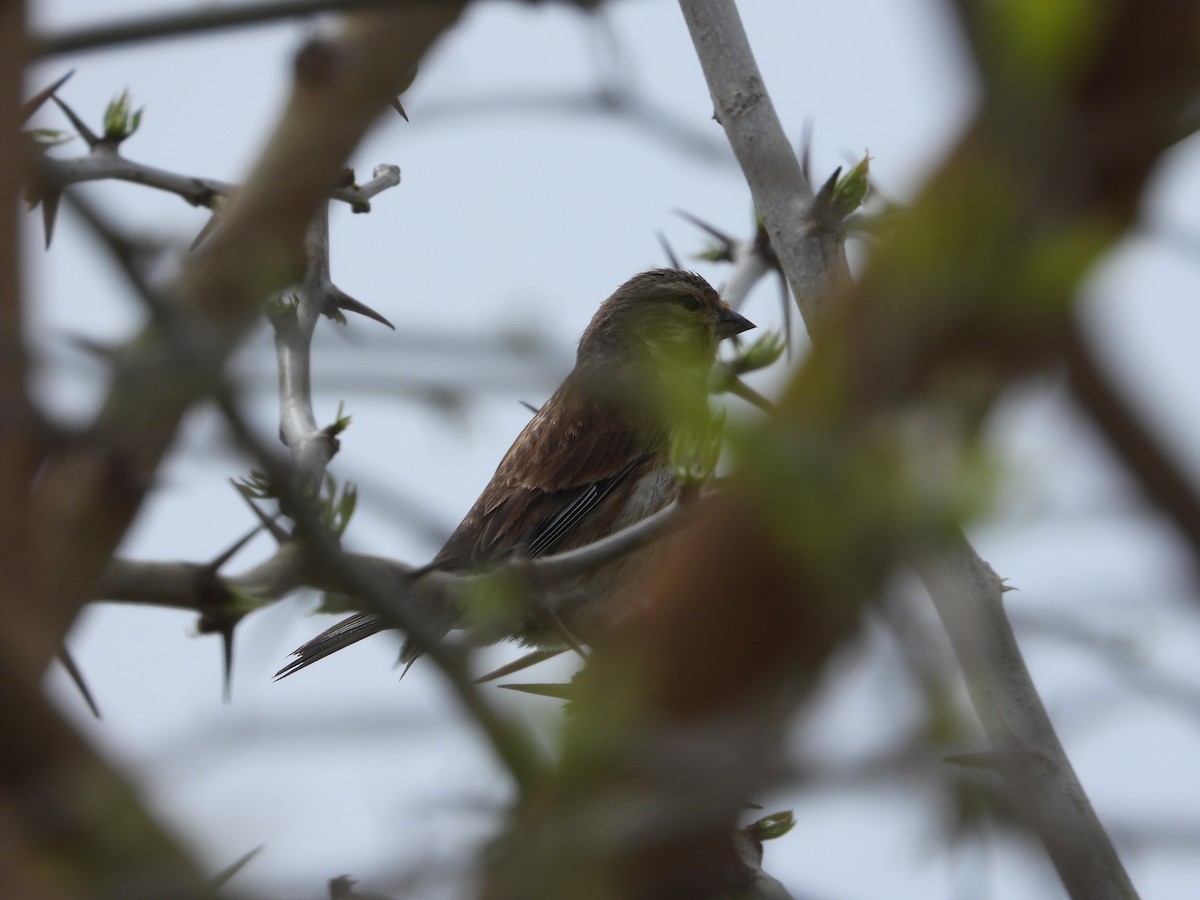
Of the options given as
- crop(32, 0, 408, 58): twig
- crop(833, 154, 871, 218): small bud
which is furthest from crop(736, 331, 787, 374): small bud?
crop(32, 0, 408, 58): twig

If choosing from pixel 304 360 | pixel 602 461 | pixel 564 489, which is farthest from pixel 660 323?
pixel 304 360

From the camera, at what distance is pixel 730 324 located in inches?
300

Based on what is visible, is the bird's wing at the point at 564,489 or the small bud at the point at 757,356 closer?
the small bud at the point at 757,356

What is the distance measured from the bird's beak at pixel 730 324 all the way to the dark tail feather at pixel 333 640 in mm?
3067

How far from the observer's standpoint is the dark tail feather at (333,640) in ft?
17.9

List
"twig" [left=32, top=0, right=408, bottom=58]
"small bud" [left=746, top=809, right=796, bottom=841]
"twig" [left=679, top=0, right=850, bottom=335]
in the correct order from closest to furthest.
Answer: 1. "twig" [left=32, top=0, right=408, bottom=58]
2. "small bud" [left=746, top=809, right=796, bottom=841]
3. "twig" [left=679, top=0, right=850, bottom=335]

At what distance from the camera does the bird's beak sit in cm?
752

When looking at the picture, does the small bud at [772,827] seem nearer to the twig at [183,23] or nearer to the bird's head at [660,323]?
the twig at [183,23]

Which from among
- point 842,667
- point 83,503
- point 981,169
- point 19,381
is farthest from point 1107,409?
point 83,503

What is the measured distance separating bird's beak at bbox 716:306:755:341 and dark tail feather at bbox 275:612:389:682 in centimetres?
307

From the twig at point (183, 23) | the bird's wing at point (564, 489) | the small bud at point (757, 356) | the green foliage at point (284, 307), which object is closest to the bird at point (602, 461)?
the bird's wing at point (564, 489)

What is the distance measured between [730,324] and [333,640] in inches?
129

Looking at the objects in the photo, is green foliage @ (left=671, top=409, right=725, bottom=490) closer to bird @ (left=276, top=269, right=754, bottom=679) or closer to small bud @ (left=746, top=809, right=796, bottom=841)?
small bud @ (left=746, top=809, right=796, bottom=841)

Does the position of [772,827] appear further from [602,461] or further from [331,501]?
[602,461]
